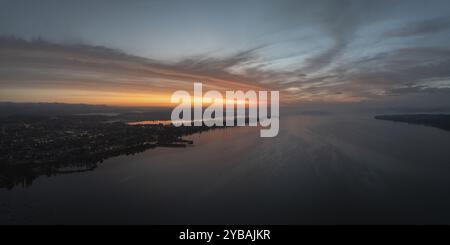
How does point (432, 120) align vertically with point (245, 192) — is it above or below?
above

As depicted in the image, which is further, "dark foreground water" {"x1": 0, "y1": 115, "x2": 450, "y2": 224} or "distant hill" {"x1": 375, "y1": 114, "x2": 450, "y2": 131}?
"distant hill" {"x1": 375, "y1": 114, "x2": 450, "y2": 131}

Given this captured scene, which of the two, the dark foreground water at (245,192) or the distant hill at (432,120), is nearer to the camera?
the dark foreground water at (245,192)

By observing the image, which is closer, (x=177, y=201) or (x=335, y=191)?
(x=177, y=201)

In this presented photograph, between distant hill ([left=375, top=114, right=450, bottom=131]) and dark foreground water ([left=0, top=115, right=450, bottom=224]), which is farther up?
distant hill ([left=375, top=114, right=450, bottom=131])

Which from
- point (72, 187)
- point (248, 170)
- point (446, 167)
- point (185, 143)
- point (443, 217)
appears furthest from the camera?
point (185, 143)

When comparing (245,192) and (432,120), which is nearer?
(245,192)

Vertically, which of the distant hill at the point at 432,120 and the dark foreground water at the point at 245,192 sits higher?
the distant hill at the point at 432,120
